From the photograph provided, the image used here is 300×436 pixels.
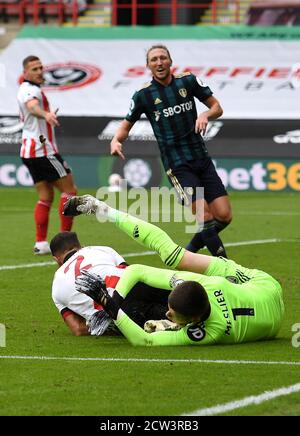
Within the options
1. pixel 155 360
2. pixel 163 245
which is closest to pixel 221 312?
pixel 155 360

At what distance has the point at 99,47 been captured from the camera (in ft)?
98.4

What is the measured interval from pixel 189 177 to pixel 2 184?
14.5 meters

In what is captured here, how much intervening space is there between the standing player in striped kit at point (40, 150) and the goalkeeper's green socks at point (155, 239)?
6.07 meters

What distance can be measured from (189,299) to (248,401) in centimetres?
137

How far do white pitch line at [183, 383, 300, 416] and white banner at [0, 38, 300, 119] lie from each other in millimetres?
20253

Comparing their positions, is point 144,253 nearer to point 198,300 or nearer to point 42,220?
point 42,220

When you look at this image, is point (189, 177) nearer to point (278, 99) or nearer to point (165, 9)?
point (278, 99)

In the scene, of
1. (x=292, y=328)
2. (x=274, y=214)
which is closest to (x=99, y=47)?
(x=274, y=214)

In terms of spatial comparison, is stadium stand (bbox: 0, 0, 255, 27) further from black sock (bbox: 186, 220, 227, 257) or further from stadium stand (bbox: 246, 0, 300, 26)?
black sock (bbox: 186, 220, 227, 257)

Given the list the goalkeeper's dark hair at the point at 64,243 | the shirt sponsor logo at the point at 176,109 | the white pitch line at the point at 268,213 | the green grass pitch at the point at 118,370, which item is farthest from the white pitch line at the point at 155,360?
the white pitch line at the point at 268,213

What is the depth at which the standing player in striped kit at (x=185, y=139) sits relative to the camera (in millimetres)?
12312

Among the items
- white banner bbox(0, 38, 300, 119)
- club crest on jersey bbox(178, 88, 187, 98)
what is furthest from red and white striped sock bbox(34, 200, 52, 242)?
white banner bbox(0, 38, 300, 119)

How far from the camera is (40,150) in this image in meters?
15.6

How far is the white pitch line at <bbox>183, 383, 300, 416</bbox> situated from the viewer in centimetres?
627
